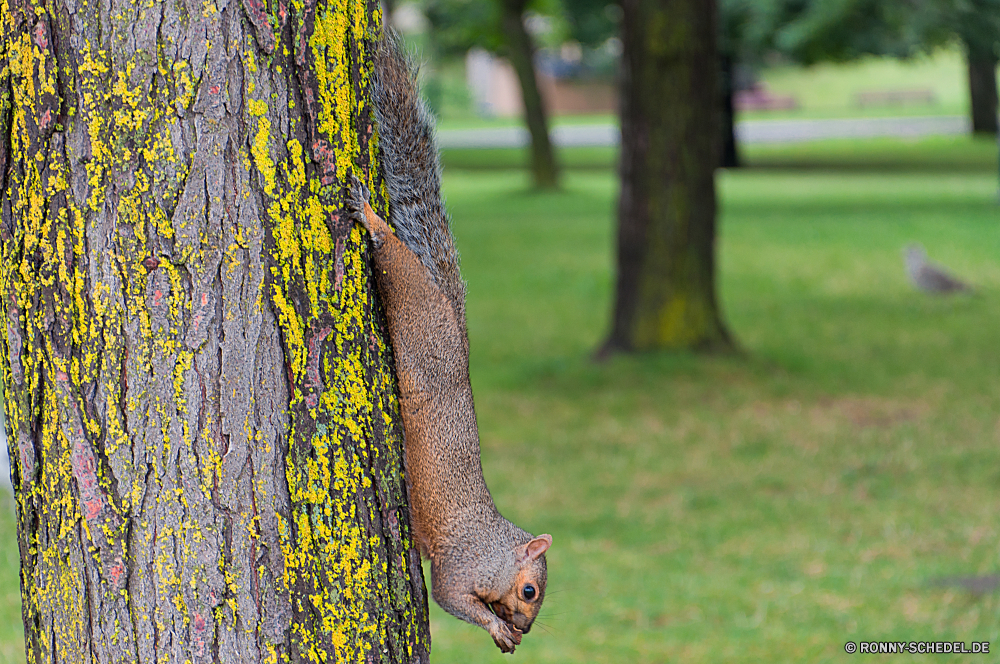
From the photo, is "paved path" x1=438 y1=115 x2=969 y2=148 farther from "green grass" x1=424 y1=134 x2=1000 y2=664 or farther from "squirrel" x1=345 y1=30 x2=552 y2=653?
"squirrel" x1=345 y1=30 x2=552 y2=653

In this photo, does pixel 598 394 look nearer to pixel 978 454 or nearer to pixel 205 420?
pixel 978 454

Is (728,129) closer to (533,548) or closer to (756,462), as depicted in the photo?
(756,462)

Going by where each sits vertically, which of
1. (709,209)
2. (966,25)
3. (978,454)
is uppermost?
(966,25)

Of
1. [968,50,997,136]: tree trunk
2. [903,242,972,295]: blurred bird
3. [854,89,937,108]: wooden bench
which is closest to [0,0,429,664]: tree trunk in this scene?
[903,242,972,295]: blurred bird

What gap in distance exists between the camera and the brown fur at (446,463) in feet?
6.75

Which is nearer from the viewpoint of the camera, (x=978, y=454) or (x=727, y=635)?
(x=727, y=635)

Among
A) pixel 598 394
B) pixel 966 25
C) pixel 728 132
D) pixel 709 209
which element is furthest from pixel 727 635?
pixel 728 132

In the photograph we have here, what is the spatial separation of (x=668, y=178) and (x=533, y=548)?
227 inches

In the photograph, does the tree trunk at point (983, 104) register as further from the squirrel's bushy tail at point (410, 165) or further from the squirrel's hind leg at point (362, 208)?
the squirrel's hind leg at point (362, 208)

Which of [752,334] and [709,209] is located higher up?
[709,209]

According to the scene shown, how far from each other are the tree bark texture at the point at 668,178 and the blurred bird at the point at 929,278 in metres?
3.63

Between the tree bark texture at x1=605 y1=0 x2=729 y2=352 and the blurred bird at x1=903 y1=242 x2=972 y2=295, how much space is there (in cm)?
363

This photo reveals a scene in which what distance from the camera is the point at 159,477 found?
1.79 meters

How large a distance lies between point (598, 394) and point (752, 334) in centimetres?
233
